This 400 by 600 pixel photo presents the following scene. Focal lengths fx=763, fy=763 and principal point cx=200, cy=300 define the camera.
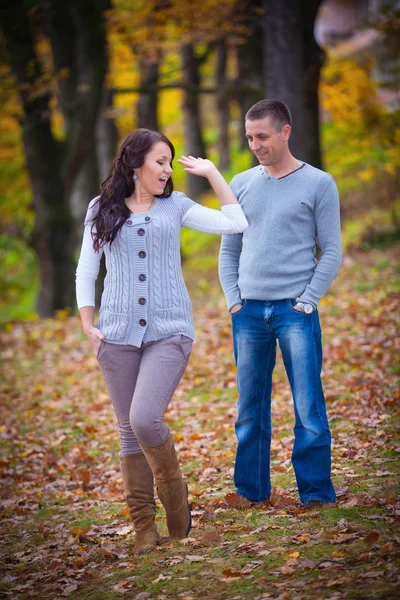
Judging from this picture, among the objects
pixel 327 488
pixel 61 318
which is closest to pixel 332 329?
pixel 327 488

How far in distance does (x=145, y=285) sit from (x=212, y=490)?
2.20m

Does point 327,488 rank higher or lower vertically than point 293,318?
lower

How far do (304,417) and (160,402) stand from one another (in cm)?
103

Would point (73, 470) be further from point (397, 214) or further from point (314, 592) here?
point (397, 214)

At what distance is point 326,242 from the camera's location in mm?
4891

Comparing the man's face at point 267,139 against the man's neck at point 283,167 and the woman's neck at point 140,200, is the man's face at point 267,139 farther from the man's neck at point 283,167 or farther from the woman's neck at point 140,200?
the woman's neck at point 140,200

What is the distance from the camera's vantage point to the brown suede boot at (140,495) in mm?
4824

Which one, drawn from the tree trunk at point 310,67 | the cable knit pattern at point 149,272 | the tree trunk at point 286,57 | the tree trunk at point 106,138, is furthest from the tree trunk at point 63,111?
the cable knit pattern at point 149,272

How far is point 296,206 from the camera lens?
4.88 metres

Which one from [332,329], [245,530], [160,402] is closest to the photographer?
[160,402]

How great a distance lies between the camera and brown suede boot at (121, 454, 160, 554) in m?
4.82

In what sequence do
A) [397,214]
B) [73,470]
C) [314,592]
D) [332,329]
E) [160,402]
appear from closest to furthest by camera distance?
1. [314,592]
2. [160,402]
3. [73,470]
4. [332,329]
5. [397,214]

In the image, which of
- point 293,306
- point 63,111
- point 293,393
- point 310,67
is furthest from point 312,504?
point 63,111

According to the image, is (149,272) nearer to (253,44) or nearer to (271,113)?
(271,113)
